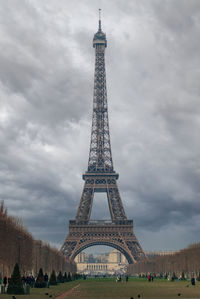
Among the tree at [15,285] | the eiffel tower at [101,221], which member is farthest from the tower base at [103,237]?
the tree at [15,285]

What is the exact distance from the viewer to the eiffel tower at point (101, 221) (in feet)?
460

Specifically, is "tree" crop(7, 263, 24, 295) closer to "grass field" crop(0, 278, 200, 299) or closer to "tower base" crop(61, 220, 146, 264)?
"grass field" crop(0, 278, 200, 299)

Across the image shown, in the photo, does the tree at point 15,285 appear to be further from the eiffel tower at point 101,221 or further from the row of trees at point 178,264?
the eiffel tower at point 101,221

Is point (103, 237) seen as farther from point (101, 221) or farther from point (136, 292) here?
point (136, 292)

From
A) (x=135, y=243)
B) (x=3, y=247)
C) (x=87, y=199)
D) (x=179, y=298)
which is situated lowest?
(x=179, y=298)

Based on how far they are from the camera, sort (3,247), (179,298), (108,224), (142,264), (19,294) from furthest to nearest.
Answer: (108,224)
(142,264)
(3,247)
(19,294)
(179,298)

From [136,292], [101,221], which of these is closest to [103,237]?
[101,221]

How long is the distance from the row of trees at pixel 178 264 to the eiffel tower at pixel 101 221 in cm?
402

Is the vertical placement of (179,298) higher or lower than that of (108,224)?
lower

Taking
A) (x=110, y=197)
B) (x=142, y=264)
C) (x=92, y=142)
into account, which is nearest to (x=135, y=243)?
(x=142, y=264)

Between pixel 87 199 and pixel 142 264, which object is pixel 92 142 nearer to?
pixel 87 199

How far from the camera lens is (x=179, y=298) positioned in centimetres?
3641

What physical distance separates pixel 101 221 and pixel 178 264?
123 ft

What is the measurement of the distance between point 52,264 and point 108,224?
39.3m
